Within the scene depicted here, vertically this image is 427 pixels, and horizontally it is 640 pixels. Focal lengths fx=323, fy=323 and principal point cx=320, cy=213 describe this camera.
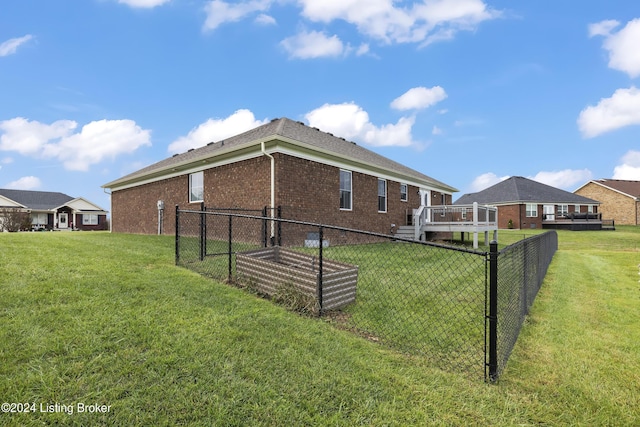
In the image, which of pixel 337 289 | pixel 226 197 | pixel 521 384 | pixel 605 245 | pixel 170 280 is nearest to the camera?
pixel 521 384

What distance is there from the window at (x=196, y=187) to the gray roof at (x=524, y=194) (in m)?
29.7

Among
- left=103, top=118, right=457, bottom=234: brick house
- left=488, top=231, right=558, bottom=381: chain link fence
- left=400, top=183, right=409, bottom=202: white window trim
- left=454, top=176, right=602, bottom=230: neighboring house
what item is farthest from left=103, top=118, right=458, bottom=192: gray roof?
left=454, top=176, right=602, bottom=230: neighboring house

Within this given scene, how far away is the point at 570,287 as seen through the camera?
6.78 meters

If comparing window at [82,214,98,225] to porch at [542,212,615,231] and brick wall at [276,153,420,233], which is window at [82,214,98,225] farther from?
porch at [542,212,615,231]

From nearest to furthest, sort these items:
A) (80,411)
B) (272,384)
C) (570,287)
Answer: (80,411)
(272,384)
(570,287)

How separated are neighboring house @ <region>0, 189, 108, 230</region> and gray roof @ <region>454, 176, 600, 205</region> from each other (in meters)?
43.4

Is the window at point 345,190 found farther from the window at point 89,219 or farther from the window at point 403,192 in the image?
the window at point 89,219

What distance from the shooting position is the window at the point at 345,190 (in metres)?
12.6

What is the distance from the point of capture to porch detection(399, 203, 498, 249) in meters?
13.4

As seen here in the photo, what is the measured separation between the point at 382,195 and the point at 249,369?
13.2 metres

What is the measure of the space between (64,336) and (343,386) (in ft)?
8.39

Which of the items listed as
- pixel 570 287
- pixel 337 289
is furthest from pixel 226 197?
pixel 570 287

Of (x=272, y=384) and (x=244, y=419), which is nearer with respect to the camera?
(x=244, y=419)

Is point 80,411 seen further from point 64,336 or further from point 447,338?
point 447,338
